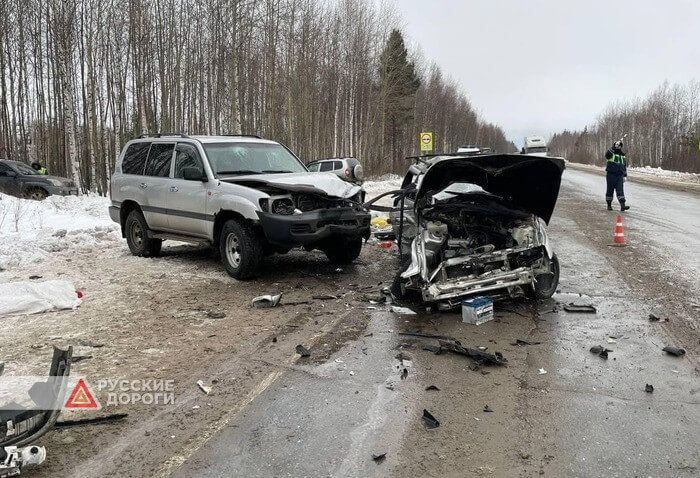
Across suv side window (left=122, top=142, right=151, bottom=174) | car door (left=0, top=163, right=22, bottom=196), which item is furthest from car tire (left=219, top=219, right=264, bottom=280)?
car door (left=0, top=163, right=22, bottom=196)

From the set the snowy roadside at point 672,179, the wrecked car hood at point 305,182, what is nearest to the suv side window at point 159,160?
the wrecked car hood at point 305,182

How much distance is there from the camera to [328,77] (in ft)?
122

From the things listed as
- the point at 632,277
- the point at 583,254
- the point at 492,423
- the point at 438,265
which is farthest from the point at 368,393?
the point at 583,254

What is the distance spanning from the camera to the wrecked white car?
6422 millimetres

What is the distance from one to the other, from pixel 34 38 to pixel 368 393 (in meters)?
29.0

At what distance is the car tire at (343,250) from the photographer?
30.0 feet

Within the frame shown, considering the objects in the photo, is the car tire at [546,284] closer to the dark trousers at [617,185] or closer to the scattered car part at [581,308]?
the scattered car part at [581,308]

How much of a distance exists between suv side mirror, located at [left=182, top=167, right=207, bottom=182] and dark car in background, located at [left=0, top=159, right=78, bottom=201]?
1313 cm

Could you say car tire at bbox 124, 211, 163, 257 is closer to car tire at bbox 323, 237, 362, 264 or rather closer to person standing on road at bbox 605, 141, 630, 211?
car tire at bbox 323, 237, 362, 264

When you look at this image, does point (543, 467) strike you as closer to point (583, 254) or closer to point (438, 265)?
point (438, 265)

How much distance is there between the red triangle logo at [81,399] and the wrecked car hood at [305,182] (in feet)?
13.3

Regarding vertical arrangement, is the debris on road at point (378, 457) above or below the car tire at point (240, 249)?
below

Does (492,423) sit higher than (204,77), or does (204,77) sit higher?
(204,77)

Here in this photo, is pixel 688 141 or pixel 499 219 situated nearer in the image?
pixel 499 219
